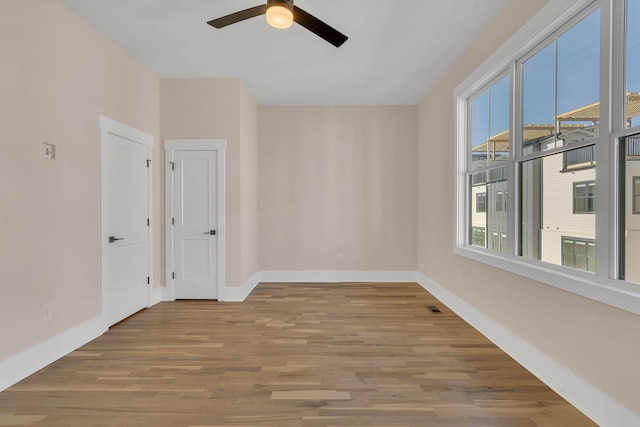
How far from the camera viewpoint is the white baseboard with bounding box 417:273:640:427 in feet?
5.81

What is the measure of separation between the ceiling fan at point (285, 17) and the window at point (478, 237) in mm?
2555

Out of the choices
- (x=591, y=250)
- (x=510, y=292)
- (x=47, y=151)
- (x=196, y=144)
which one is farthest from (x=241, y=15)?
(x=510, y=292)

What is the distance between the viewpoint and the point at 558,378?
7.14 ft

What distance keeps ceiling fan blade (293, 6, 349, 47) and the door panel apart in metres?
2.44

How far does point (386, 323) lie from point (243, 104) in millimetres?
3545

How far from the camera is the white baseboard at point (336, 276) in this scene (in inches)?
217

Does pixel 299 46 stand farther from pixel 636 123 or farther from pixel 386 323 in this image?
pixel 386 323

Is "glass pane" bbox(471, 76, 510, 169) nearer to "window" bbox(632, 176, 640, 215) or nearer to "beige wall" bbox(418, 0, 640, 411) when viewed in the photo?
"beige wall" bbox(418, 0, 640, 411)

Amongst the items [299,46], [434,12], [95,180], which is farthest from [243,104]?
[434,12]

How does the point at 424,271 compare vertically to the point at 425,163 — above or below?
below

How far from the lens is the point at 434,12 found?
113 inches

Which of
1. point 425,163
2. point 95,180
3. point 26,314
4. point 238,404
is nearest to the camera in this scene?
point 238,404

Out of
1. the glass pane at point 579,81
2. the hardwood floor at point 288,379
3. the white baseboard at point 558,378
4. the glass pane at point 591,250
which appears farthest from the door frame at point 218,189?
the glass pane at point 591,250

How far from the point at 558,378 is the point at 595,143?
162 cm
